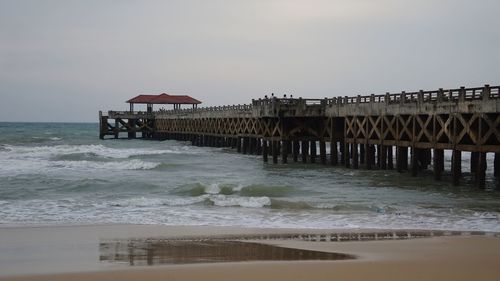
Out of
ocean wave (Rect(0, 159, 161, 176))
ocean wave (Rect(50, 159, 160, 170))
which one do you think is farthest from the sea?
ocean wave (Rect(50, 159, 160, 170))

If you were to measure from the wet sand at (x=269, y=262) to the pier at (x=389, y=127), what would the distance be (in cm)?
970

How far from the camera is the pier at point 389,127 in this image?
2166cm

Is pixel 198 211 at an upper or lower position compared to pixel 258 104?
lower

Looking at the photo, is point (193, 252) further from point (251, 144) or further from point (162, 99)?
point (162, 99)

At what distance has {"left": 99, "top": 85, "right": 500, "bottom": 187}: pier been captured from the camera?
21.7 m

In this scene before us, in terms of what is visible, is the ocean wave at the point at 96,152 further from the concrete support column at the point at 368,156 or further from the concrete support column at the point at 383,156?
the concrete support column at the point at 383,156

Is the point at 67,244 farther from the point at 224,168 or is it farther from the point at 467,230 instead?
the point at 224,168

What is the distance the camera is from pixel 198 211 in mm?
17516

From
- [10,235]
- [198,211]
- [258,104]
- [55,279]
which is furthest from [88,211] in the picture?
[258,104]

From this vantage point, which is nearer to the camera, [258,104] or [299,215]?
[299,215]

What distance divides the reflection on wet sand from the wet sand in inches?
10.6

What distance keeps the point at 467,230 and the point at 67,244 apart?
28.0 feet

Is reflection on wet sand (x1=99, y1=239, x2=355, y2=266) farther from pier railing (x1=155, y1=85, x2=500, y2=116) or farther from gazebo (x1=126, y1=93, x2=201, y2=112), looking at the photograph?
gazebo (x1=126, y1=93, x2=201, y2=112)

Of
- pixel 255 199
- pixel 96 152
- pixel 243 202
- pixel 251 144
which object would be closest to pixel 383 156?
pixel 255 199
